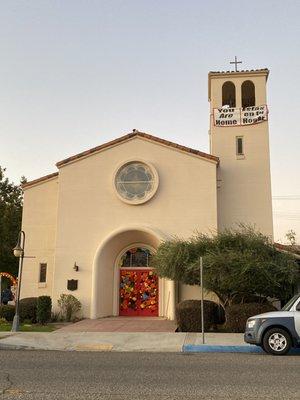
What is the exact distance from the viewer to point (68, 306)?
2178cm

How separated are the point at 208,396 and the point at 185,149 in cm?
1719

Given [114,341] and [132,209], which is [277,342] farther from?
[132,209]

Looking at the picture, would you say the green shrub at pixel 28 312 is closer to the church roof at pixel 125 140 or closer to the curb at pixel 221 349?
the church roof at pixel 125 140

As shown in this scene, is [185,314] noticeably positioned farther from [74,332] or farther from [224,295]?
[74,332]

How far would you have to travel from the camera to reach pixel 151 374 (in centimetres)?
909

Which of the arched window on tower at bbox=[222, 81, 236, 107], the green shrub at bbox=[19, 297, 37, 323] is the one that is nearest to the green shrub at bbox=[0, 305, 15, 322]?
the green shrub at bbox=[19, 297, 37, 323]

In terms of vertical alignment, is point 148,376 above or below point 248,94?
below

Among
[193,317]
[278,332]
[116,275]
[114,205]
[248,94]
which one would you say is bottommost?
[278,332]

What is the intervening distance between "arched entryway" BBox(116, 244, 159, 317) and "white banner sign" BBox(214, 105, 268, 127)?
786 cm

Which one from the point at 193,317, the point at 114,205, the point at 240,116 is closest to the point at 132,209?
the point at 114,205

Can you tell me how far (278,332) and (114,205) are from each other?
12425 mm

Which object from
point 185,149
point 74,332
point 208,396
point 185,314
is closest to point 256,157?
point 185,149

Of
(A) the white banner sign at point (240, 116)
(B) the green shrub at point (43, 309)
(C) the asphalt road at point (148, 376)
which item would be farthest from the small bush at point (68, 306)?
(A) the white banner sign at point (240, 116)

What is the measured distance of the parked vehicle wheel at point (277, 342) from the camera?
39.4ft
